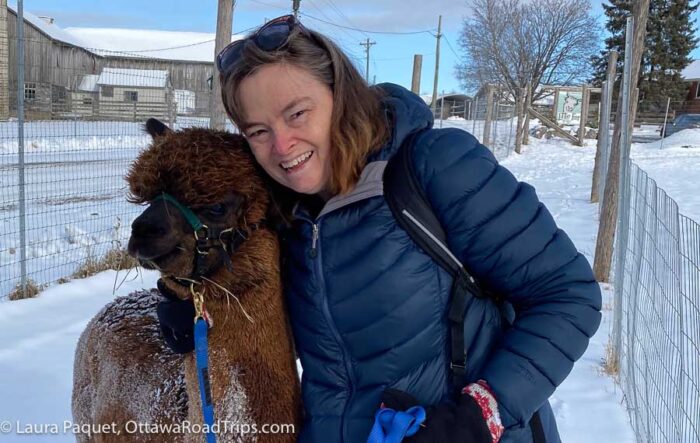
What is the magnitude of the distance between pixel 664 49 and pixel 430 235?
52.2 metres

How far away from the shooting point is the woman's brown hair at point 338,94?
151 centimetres

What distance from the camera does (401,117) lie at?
1564 mm

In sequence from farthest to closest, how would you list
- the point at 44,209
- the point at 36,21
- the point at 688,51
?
the point at 688,51, the point at 36,21, the point at 44,209

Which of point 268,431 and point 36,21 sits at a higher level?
point 36,21

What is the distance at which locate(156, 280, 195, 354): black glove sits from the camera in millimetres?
1694

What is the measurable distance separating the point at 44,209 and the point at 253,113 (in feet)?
28.9

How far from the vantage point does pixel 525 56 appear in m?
34.1

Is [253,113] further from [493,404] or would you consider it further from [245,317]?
[493,404]

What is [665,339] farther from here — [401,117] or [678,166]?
[678,166]

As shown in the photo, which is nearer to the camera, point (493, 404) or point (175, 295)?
point (493, 404)

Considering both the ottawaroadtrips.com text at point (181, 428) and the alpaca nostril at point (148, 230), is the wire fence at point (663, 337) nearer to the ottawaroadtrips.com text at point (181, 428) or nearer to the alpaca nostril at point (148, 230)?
the ottawaroadtrips.com text at point (181, 428)

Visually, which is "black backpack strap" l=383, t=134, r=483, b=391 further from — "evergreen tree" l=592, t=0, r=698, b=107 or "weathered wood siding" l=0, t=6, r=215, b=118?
"evergreen tree" l=592, t=0, r=698, b=107

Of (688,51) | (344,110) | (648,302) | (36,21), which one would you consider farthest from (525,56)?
(344,110)

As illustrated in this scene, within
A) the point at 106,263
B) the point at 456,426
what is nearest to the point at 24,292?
the point at 106,263
